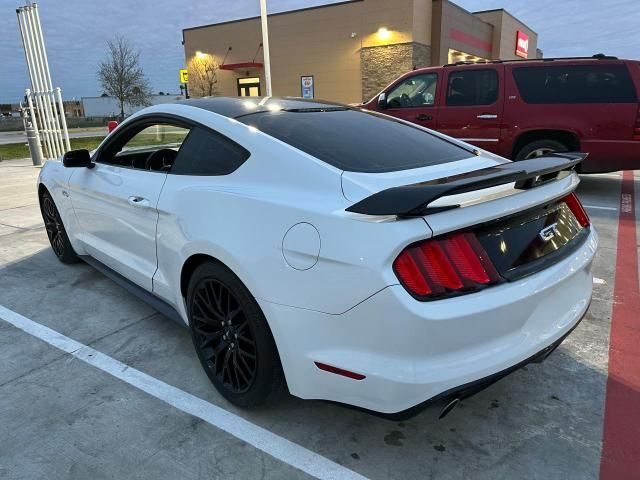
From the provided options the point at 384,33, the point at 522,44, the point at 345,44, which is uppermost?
the point at 522,44

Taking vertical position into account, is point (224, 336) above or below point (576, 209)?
below

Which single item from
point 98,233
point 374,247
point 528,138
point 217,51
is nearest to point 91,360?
point 98,233

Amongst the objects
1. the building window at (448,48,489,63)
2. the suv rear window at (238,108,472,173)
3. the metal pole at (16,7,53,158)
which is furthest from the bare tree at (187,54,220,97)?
the suv rear window at (238,108,472,173)

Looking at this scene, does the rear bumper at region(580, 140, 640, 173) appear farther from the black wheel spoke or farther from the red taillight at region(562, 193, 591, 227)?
the black wheel spoke

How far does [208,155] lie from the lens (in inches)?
106

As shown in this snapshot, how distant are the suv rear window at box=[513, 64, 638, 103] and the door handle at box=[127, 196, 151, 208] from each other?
20.5 ft

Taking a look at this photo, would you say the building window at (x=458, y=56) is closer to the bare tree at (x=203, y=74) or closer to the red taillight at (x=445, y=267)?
the bare tree at (x=203, y=74)

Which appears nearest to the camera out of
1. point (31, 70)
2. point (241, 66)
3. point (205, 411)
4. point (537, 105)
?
point (205, 411)

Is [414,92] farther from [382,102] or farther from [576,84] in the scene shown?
[576,84]

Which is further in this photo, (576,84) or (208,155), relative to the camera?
(576,84)

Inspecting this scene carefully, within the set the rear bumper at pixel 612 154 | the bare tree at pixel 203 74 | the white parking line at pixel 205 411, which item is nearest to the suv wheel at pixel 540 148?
the rear bumper at pixel 612 154

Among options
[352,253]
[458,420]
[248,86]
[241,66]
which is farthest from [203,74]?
[352,253]

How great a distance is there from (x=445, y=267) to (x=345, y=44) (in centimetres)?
2443

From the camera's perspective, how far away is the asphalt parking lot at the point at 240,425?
7.02 ft
